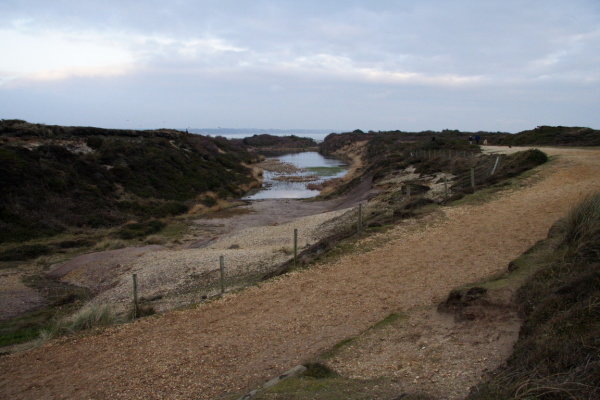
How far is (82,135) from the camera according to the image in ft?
160

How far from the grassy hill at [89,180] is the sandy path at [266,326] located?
64.1ft

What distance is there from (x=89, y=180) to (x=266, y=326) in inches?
1266

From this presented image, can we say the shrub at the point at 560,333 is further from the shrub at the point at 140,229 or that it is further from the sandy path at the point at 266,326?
the shrub at the point at 140,229

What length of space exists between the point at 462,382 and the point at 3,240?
26.8 m

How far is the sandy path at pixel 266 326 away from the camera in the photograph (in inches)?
291

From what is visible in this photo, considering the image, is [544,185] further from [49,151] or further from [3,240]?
[49,151]

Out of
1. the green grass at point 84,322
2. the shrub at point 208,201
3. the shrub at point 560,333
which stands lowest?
the shrub at point 208,201

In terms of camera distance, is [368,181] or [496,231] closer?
[496,231]

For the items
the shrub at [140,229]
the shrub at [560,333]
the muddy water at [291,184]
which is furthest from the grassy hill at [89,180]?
the shrub at [560,333]

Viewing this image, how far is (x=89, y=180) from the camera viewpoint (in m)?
36.5

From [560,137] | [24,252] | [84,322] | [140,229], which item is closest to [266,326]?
[84,322]

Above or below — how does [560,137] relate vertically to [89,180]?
above

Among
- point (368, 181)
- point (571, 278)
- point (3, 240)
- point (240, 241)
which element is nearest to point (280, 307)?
point (571, 278)

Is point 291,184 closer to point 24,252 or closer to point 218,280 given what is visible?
point 24,252
